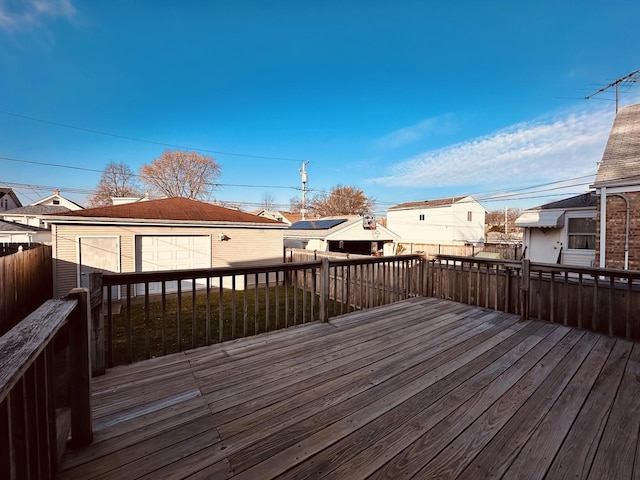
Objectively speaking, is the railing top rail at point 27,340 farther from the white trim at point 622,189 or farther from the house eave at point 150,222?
the white trim at point 622,189

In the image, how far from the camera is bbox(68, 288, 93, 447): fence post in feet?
4.73

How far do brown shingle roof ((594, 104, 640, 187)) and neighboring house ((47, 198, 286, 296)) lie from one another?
9315 millimetres

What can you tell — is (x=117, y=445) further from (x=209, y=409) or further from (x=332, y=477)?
(x=332, y=477)

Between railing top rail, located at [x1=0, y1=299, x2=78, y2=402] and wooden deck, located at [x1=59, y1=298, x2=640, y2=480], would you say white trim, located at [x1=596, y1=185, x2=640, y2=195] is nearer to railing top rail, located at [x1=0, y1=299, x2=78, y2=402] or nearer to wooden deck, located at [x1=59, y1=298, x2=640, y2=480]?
wooden deck, located at [x1=59, y1=298, x2=640, y2=480]

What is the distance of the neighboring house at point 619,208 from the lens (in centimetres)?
650

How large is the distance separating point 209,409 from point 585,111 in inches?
513

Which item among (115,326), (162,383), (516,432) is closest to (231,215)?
(115,326)

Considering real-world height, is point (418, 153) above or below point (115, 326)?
above

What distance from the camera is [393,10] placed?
732 centimetres

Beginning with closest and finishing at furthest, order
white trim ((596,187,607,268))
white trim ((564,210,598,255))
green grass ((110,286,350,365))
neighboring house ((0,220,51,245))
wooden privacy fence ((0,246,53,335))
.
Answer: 1. green grass ((110,286,350,365))
2. wooden privacy fence ((0,246,53,335))
3. white trim ((596,187,607,268))
4. white trim ((564,210,598,255))
5. neighboring house ((0,220,51,245))

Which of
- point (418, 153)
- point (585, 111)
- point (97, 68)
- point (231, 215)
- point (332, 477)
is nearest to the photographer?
point (332, 477)

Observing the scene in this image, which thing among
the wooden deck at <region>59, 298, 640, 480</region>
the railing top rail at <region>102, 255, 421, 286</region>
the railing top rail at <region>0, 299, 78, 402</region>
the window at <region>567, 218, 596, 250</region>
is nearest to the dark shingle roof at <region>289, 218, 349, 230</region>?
the window at <region>567, 218, 596, 250</region>

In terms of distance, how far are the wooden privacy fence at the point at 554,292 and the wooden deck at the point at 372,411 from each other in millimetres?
541

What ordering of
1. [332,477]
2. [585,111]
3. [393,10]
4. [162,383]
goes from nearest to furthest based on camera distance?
[332,477]
[162,383]
[393,10]
[585,111]
